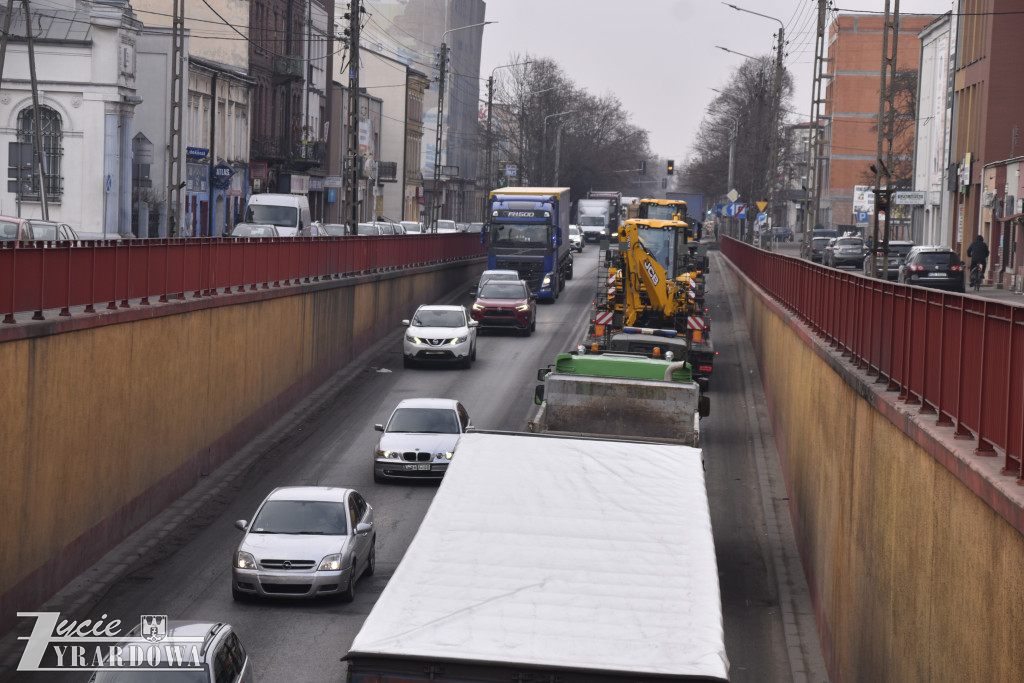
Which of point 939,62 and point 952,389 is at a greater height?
point 939,62

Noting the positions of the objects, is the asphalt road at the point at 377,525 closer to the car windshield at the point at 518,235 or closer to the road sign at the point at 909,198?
the car windshield at the point at 518,235

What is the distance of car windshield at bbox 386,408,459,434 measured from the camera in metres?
23.6

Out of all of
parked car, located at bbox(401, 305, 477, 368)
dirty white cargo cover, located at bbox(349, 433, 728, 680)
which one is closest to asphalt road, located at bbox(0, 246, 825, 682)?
parked car, located at bbox(401, 305, 477, 368)

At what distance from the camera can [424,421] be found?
23.8m

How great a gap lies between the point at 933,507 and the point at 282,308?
70.4 ft

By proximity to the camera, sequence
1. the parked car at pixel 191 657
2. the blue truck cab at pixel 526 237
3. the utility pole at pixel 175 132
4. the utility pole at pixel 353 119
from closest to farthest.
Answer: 1. the parked car at pixel 191 657
2. the utility pole at pixel 353 119
3. the utility pole at pixel 175 132
4. the blue truck cab at pixel 526 237

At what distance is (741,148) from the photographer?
426ft

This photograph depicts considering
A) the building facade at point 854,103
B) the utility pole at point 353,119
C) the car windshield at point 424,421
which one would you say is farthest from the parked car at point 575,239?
the car windshield at point 424,421

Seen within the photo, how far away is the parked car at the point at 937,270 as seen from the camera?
39844mm

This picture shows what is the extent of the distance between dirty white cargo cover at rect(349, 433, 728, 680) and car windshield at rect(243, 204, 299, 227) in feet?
128

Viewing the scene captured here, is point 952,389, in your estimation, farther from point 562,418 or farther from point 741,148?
point 741,148

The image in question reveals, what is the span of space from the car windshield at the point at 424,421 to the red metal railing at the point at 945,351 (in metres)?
7.95

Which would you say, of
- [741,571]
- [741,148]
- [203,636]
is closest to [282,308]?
[741,571]

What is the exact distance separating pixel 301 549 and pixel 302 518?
0.61m
